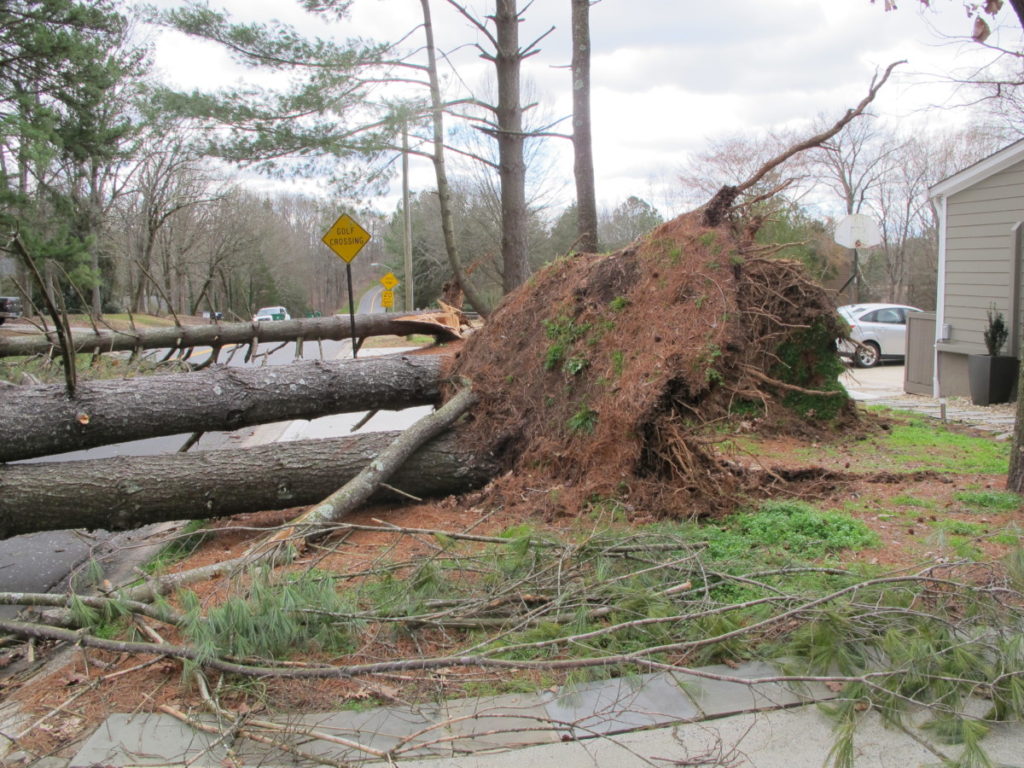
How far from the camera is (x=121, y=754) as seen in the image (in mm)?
2809

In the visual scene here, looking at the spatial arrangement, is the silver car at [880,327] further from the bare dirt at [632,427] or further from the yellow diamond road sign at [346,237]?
the bare dirt at [632,427]

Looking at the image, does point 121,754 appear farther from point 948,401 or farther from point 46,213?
point 46,213

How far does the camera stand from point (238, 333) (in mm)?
10258

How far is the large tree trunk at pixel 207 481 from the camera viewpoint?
5.36m

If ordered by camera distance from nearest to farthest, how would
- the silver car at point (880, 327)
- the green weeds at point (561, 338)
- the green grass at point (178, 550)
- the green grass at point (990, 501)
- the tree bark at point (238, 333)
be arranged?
the green grass at point (990, 501)
the green grass at point (178, 550)
the green weeds at point (561, 338)
the tree bark at point (238, 333)
the silver car at point (880, 327)

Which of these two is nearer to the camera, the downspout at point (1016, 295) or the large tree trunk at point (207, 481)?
the large tree trunk at point (207, 481)

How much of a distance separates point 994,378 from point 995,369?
127mm

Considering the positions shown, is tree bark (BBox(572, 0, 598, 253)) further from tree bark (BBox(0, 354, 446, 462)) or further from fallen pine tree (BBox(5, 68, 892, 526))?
tree bark (BBox(0, 354, 446, 462))

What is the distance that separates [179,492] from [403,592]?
2587 mm

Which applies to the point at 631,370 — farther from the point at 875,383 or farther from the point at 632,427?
the point at 875,383

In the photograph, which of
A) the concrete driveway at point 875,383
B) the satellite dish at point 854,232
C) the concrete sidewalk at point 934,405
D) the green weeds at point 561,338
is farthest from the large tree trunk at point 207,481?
the satellite dish at point 854,232

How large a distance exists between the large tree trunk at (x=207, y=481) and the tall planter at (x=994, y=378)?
821cm

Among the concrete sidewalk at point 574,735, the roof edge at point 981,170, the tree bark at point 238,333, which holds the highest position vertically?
the roof edge at point 981,170

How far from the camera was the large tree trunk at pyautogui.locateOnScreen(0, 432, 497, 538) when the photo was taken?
17.6ft
